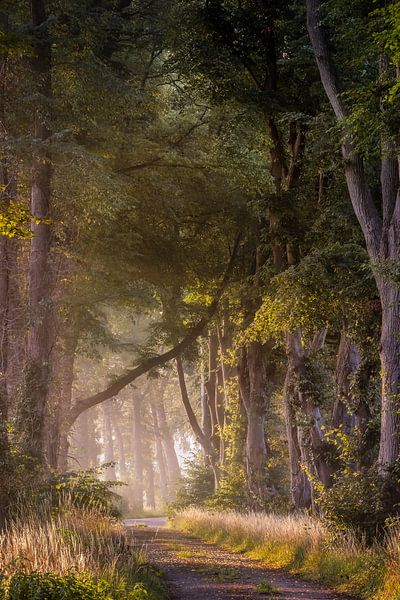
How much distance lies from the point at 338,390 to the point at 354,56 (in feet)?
24.6

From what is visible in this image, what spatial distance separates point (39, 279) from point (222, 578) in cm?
956

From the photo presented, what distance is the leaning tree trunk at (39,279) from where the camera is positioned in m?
15.8

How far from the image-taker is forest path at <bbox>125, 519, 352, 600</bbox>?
8.55 m

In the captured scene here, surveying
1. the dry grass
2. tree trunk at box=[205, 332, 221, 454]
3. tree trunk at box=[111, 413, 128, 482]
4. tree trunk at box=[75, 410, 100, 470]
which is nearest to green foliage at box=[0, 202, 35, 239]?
the dry grass

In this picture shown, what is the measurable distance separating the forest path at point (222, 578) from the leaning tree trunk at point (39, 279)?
167 inches

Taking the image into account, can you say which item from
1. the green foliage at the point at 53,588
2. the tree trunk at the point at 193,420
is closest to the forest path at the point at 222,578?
the green foliage at the point at 53,588

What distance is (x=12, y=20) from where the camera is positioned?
17.3 m

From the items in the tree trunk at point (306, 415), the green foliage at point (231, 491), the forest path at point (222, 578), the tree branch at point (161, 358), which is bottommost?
the forest path at point (222, 578)

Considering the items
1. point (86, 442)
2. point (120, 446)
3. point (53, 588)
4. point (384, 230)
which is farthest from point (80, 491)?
point (120, 446)

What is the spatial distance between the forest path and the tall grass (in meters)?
0.31

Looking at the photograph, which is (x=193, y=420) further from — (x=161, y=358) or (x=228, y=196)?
(x=228, y=196)

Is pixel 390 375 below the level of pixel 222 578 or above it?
above

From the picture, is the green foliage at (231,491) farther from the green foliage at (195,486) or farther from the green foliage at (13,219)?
the green foliage at (13,219)

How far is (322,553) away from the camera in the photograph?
10.7 meters
